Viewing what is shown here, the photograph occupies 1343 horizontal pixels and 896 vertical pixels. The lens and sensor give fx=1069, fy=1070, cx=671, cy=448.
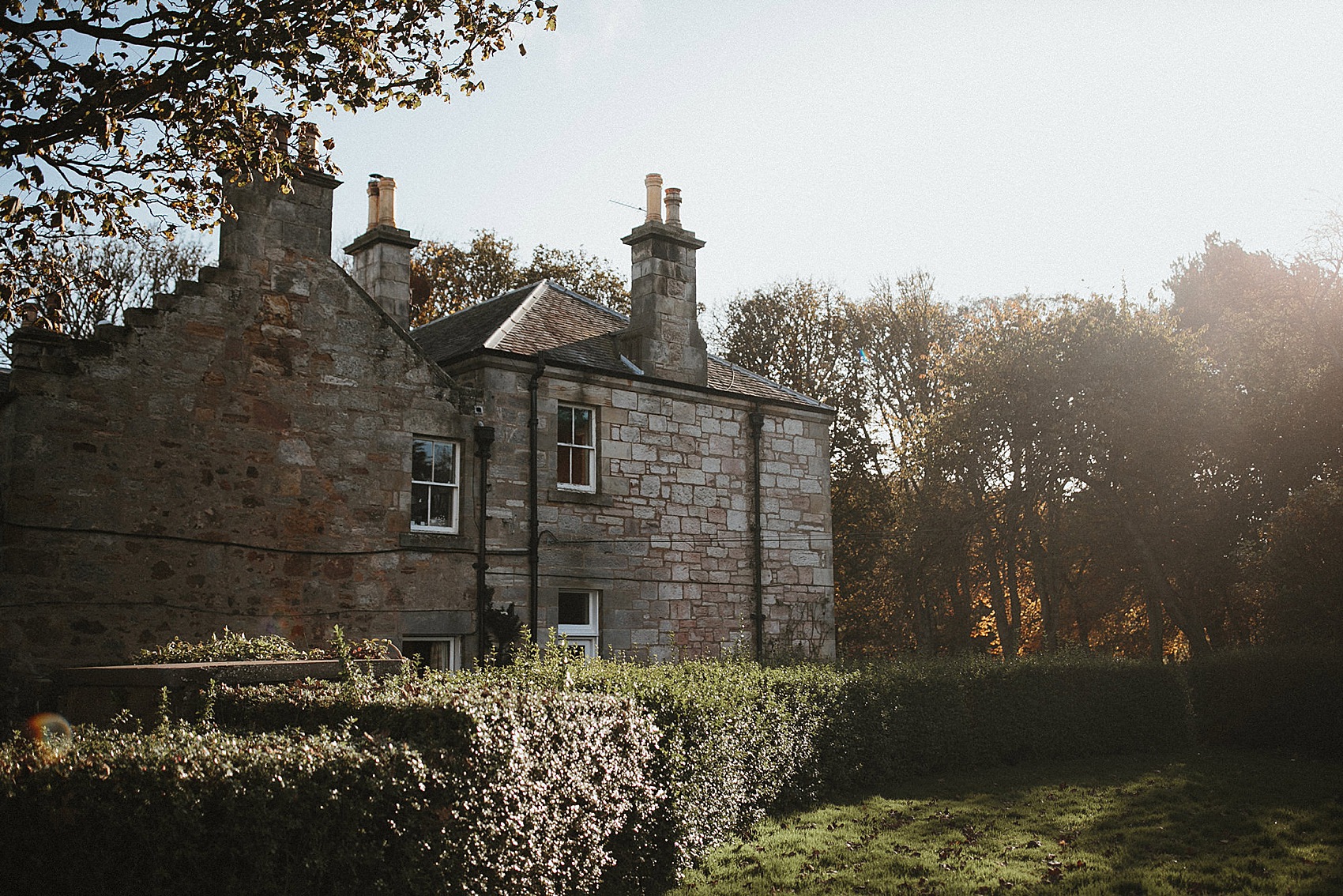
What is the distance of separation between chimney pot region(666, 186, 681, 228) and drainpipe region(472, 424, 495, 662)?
5526mm

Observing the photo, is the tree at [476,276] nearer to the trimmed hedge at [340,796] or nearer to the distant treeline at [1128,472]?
the distant treeline at [1128,472]

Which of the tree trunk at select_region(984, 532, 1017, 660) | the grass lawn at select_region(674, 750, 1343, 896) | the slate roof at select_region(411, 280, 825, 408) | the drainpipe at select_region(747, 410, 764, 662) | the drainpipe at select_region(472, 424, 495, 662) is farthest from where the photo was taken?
the tree trunk at select_region(984, 532, 1017, 660)

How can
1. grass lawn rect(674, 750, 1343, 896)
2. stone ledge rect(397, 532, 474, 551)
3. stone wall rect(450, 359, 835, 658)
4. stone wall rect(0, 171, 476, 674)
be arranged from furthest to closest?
stone wall rect(450, 359, 835, 658) → stone ledge rect(397, 532, 474, 551) → stone wall rect(0, 171, 476, 674) → grass lawn rect(674, 750, 1343, 896)

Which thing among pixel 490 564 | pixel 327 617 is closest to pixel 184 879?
pixel 327 617

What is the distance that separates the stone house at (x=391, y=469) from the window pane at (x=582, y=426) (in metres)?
0.05

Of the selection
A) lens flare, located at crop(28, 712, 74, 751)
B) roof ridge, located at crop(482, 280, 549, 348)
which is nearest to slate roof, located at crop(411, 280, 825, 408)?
roof ridge, located at crop(482, 280, 549, 348)

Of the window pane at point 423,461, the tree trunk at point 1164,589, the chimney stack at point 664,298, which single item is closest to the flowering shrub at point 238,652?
the window pane at point 423,461

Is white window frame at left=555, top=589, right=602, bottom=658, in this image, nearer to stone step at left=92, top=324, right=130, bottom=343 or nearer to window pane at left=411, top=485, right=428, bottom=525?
window pane at left=411, top=485, right=428, bottom=525

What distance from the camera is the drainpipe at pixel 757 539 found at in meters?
19.0

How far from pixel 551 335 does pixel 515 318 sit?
0.69 meters

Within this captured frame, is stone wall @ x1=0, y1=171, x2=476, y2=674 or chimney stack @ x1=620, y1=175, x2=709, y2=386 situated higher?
chimney stack @ x1=620, y1=175, x2=709, y2=386

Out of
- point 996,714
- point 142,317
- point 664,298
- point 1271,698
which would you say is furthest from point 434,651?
point 1271,698

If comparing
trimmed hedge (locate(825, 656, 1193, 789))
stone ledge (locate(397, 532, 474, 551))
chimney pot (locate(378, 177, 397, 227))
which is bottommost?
trimmed hedge (locate(825, 656, 1193, 789))

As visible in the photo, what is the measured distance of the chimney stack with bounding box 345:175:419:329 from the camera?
710 inches
